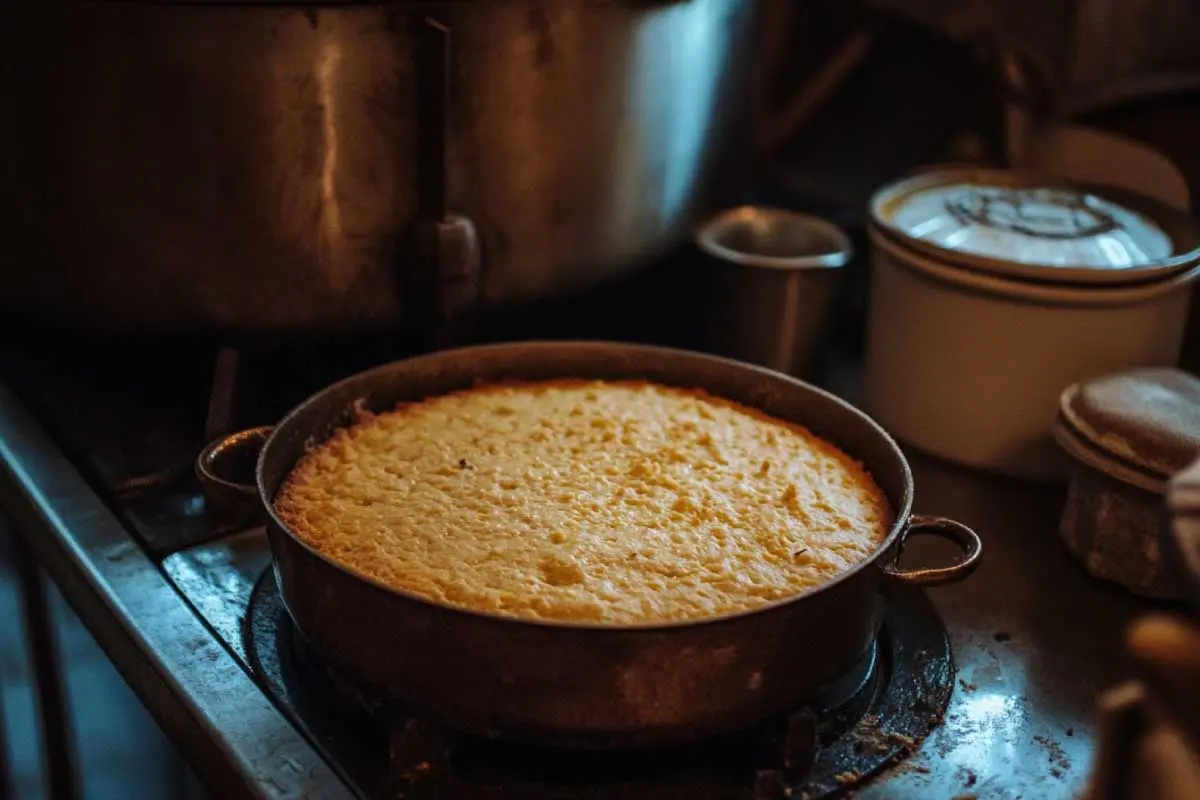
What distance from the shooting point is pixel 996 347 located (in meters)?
1.24

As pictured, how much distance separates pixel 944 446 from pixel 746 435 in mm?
304

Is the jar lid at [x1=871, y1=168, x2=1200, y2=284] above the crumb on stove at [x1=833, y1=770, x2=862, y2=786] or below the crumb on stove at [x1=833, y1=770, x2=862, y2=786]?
above

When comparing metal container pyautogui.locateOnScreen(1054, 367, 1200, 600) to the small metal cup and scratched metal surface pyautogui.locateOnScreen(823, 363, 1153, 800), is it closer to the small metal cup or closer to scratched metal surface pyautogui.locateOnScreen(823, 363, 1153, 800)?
scratched metal surface pyautogui.locateOnScreen(823, 363, 1153, 800)

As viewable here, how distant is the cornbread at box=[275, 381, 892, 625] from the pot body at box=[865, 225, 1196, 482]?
0.23 meters

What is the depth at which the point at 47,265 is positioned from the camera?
4.00ft

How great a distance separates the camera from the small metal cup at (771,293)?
4.53 feet

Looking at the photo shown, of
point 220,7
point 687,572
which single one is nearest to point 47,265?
point 220,7

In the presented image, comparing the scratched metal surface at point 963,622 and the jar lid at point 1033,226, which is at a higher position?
the jar lid at point 1033,226

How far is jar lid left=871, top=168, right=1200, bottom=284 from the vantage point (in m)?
1.19

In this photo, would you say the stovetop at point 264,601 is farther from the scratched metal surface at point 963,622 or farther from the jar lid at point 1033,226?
the jar lid at point 1033,226

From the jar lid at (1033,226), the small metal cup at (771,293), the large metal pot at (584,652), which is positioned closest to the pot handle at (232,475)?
the large metal pot at (584,652)

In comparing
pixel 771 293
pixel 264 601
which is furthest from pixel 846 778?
pixel 771 293

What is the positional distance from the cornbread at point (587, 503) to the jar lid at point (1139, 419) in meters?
0.21

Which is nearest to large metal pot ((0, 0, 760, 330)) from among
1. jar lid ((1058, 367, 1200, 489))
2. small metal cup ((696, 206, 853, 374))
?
small metal cup ((696, 206, 853, 374))
